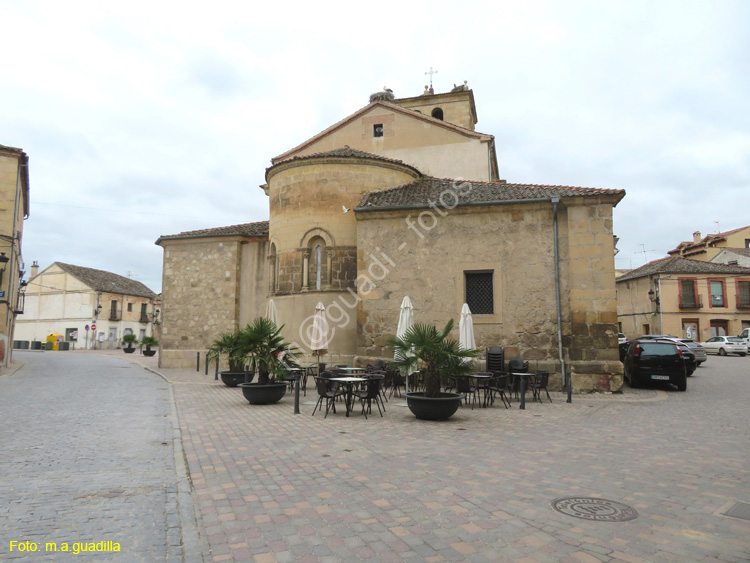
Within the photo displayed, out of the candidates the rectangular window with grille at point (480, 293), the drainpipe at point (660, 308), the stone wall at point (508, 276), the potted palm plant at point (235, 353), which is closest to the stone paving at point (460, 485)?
the potted palm plant at point (235, 353)

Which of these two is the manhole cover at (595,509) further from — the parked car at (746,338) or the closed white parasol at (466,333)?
the parked car at (746,338)

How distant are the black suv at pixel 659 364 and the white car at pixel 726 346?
2192cm

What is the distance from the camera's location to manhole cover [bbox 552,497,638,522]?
4.40 meters

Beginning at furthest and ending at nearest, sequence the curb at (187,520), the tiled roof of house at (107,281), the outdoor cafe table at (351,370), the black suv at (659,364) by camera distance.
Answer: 1. the tiled roof of house at (107,281)
2. the black suv at (659,364)
3. the outdoor cafe table at (351,370)
4. the curb at (187,520)

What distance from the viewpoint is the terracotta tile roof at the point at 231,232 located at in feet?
74.6

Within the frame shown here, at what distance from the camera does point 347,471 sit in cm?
586

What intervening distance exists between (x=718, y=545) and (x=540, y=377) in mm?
8770

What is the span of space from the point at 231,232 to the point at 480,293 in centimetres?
1301

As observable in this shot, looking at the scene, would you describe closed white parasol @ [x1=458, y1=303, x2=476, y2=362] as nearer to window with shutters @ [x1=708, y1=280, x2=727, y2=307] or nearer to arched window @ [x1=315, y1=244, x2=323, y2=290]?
arched window @ [x1=315, y1=244, x2=323, y2=290]

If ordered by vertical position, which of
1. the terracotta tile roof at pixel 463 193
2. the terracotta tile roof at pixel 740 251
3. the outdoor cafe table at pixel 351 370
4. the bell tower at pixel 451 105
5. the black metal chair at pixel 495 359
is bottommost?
the outdoor cafe table at pixel 351 370

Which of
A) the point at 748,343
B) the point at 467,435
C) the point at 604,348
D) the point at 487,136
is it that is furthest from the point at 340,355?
the point at 748,343

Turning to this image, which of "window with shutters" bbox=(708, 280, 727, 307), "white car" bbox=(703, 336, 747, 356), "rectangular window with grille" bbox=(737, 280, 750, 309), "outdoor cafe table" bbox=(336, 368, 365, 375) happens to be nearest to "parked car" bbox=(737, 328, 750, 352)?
"white car" bbox=(703, 336, 747, 356)

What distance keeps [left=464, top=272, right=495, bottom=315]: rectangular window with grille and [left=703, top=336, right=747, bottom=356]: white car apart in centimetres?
2618

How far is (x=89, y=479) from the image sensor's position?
5.51 meters
